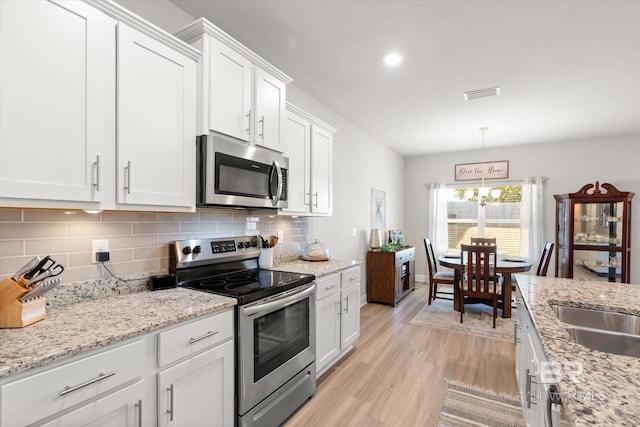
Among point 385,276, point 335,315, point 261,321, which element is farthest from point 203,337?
point 385,276

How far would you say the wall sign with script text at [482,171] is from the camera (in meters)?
5.75

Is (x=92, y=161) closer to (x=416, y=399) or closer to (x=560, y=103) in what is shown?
(x=416, y=399)

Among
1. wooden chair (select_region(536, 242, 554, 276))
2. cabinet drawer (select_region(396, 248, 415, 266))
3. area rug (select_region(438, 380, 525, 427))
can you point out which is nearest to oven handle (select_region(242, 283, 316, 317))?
area rug (select_region(438, 380, 525, 427))

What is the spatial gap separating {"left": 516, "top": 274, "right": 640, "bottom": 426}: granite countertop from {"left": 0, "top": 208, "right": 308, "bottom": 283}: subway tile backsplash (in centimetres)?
196

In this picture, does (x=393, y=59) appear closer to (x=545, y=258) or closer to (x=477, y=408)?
(x=477, y=408)

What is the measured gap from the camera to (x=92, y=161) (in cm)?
137

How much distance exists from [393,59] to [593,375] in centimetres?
254

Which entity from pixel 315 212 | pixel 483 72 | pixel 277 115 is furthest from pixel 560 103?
pixel 277 115

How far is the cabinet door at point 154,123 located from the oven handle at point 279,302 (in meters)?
0.67

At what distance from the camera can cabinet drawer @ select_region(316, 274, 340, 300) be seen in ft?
7.95

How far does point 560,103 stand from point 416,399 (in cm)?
357

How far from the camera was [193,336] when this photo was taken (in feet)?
4.70

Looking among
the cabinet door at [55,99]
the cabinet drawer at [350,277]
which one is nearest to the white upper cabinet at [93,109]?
the cabinet door at [55,99]

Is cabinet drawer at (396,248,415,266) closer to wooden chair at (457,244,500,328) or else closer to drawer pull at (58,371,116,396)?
wooden chair at (457,244,500,328)
